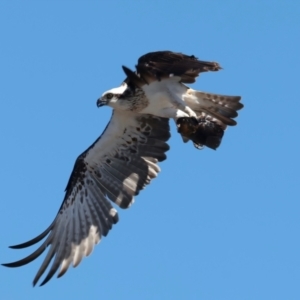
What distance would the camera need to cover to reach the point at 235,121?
17.7 metres

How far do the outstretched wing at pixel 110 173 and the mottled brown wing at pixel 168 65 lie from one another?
1564 mm

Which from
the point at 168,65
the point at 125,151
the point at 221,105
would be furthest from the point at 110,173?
the point at 168,65

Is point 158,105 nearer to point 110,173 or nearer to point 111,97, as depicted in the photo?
point 111,97

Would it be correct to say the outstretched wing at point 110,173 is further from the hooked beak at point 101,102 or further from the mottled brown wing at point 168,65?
the mottled brown wing at point 168,65

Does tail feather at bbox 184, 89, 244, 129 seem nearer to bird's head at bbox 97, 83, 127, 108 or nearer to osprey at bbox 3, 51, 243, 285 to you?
osprey at bbox 3, 51, 243, 285

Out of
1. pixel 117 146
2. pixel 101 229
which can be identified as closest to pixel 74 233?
pixel 101 229

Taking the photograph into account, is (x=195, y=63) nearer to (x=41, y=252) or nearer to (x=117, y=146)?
(x=117, y=146)

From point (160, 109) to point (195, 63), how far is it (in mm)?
1166

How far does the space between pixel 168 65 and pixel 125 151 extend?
228 cm

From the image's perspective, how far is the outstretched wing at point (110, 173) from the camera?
17.4 m

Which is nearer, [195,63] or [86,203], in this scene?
[195,63]

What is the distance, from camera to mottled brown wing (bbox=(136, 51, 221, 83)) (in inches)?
639

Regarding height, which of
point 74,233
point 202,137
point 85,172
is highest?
point 202,137

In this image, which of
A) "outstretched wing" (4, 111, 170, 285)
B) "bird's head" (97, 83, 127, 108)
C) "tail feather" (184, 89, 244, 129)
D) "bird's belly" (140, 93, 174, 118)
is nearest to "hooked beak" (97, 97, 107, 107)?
"bird's head" (97, 83, 127, 108)
